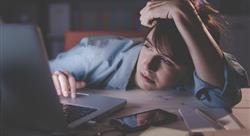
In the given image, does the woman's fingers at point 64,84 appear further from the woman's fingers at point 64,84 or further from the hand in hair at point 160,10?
the hand in hair at point 160,10

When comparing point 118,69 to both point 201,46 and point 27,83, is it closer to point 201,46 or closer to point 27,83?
point 201,46

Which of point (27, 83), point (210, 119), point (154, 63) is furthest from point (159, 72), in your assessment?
point (27, 83)

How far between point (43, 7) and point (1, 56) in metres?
1.79

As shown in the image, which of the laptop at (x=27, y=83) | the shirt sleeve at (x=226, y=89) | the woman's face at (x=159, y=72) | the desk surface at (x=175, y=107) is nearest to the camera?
the laptop at (x=27, y=83)

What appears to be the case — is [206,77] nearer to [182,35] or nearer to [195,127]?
[182,35]

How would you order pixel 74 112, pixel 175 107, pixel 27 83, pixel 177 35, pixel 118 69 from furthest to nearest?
1. pixel 118 69
2. pixel 177 35
3. pixel 175 107
4. pixel 74 112
5. pixel 27 83

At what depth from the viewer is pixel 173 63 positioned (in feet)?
3.26

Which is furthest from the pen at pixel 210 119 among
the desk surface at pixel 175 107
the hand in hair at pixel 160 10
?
the hand in hair at pixel 160 10

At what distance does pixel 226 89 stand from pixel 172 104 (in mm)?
125

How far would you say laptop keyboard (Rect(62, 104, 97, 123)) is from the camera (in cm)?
71

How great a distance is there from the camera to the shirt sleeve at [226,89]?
34.4 inches

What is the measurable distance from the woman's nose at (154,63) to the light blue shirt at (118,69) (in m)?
0.07

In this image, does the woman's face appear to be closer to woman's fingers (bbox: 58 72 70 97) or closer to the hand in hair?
the hand in hair

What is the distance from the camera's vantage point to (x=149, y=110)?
2.59 ft
